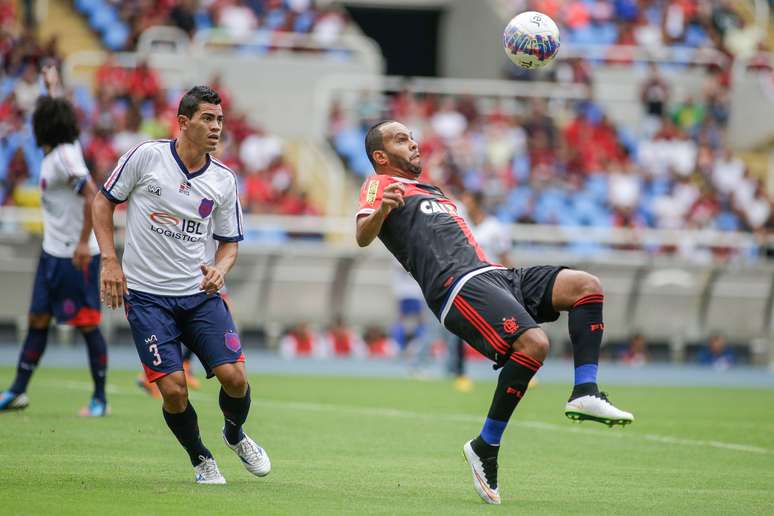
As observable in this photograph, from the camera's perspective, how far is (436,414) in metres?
13.8

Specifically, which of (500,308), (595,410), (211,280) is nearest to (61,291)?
(211,280)

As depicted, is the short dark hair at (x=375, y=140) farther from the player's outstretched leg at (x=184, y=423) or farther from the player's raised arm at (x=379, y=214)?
the player's outstretched leg at (x=184, y=423)

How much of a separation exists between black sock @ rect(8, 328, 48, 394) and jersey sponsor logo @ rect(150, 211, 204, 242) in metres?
4.24

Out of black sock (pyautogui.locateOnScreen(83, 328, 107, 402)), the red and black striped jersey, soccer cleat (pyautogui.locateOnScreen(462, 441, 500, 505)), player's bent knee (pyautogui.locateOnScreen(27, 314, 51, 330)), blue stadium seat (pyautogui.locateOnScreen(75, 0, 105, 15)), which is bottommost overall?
black sock (pyautogui.locateOnScreen(83, 328, 107, 402))

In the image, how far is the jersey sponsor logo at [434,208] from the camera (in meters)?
8.03

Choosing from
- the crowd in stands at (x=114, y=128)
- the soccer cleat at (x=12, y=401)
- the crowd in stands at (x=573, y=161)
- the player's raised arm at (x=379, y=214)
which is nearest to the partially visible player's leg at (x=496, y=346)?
the player's raised arm at (x=379, y=214)

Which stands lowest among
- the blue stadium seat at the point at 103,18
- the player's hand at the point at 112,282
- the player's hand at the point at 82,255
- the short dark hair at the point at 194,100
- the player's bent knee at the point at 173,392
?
the player's bent knee at the point at 173,392


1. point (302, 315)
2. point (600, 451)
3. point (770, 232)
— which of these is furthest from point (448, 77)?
point (600, 451)

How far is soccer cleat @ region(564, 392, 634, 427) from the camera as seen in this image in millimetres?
7434

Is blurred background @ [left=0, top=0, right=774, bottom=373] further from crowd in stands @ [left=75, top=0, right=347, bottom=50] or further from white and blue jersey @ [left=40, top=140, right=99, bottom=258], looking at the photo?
white and blue jersey @ [left=40, top=140, right=99, bottom=258]

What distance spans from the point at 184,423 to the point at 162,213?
129cm

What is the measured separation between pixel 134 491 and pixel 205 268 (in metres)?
1.37

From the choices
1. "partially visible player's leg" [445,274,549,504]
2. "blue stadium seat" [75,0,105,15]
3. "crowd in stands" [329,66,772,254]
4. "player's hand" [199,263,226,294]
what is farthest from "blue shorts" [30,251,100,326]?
"blue stadium seat" [75,0,105,15]

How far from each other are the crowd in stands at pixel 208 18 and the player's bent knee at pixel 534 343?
22.4 meters
